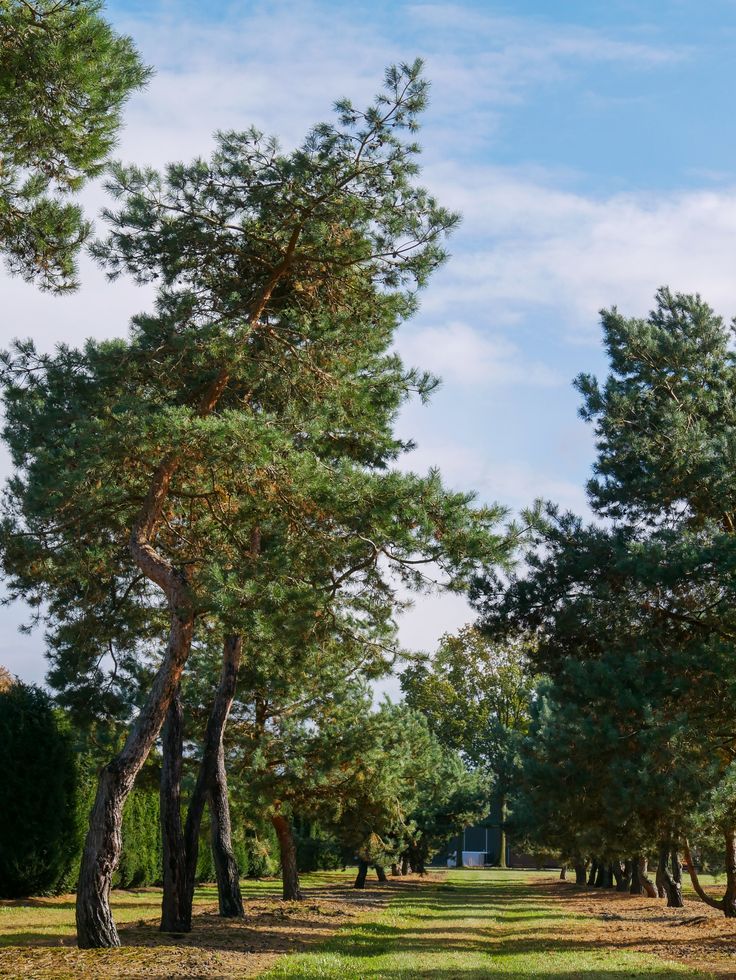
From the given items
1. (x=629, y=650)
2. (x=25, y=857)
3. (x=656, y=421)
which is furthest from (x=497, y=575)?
(x=25, y=857)

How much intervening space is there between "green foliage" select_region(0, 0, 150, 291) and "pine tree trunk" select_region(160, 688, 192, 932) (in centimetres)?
733

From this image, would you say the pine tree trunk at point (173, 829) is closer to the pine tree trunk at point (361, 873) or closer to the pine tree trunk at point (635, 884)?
the pine tree trunk at point (361, 873)

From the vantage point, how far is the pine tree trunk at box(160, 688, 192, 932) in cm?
1381

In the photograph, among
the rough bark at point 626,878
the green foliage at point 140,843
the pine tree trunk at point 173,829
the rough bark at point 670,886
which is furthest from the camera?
the rough bark at point 626,878

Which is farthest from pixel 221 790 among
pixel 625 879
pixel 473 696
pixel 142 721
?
pixel 473 696

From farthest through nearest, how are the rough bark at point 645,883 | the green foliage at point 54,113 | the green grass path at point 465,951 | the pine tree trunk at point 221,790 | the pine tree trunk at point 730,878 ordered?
the rough bark at point 645,883 < the pine tree trunk at point 730,878 < the pine tree trunk at point 221,790 < the green grass path at point 465,951 < the green foliage at point 54,113

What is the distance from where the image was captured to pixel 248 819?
73.2ft

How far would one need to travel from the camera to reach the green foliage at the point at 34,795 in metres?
20.0

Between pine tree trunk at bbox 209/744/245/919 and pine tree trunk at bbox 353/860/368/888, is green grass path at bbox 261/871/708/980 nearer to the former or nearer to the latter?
pine tree trunk at bbox 209/744/245/919

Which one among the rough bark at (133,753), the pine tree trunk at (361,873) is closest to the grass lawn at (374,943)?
the rough bark at (133,753)

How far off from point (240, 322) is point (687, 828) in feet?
37.7

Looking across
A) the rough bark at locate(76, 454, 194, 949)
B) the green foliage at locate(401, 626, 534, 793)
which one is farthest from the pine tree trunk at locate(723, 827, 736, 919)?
the green foliage at locate(401, 626, 534, 793)

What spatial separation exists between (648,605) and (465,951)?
615cm

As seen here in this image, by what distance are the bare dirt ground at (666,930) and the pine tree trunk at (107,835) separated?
25.2 ft
